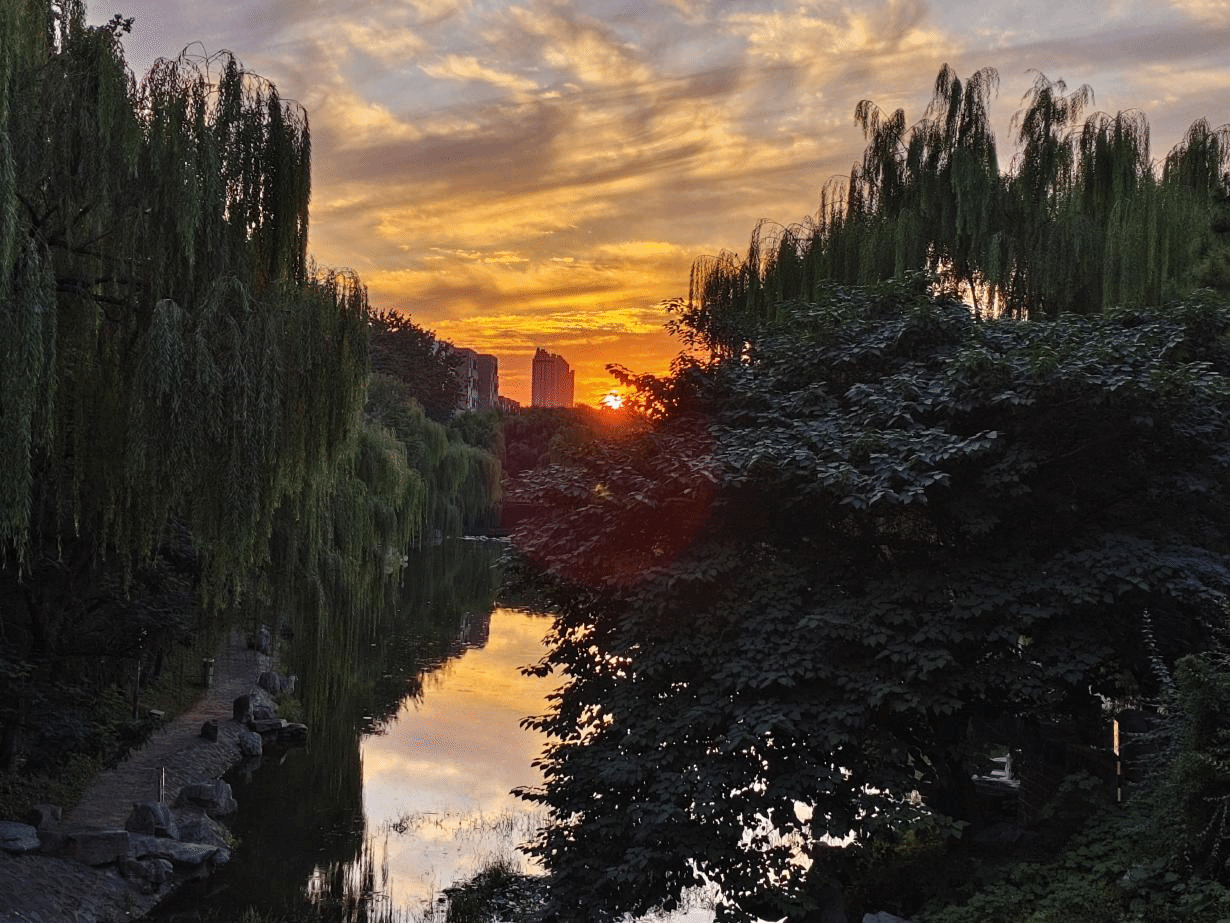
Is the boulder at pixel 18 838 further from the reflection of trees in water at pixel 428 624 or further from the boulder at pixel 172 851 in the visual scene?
the reflection of trees in water at pixel 428 624

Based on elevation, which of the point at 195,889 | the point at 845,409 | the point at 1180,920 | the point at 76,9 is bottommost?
the point at 195,889

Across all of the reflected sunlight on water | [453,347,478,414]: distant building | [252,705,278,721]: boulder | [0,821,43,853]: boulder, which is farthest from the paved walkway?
[453,347,478,414]: distant building

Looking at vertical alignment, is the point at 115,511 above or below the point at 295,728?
above

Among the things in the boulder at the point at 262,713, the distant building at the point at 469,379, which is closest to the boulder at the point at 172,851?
the boulder at the point at 262,713

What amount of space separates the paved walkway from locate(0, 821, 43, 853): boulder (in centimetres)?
118

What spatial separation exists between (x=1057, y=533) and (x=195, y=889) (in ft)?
33.8

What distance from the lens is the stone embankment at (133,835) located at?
10.2 m

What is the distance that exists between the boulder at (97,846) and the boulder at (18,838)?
0.34 m

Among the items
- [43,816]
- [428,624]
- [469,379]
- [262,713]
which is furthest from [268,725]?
[469,379]

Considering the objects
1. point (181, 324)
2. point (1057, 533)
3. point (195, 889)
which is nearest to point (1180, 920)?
point (1057, 533)

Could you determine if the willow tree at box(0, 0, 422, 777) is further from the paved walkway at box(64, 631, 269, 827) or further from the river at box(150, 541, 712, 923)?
the river at box(150, 541, 712, 923)

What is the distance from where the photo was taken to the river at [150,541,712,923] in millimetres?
11969

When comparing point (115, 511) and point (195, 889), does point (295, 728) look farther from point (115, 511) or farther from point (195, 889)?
point (115, 511)

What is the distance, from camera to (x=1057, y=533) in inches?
331
